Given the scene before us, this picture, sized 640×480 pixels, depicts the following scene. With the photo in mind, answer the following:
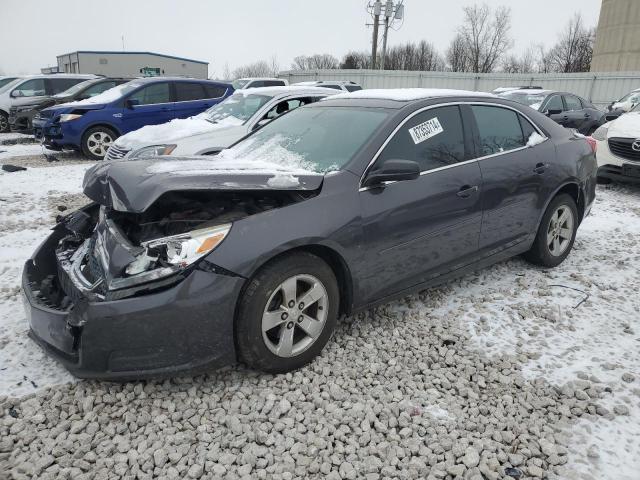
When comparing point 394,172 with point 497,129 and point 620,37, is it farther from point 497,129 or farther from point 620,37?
point 620,37

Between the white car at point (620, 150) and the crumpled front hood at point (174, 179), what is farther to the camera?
the white car at point (620, 150)

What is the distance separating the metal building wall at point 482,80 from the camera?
973 inches

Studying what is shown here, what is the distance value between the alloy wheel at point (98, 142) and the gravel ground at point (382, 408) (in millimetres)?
7395

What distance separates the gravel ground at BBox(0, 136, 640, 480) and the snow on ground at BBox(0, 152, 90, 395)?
0.6 inches

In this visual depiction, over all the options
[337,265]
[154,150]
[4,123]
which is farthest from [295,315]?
[4,123]

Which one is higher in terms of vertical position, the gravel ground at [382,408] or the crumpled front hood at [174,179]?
the crumpled front hood at [174,179]

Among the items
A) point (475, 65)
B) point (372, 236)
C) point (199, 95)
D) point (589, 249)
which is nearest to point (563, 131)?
point (589, 249)

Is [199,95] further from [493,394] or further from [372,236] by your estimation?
[493,394]

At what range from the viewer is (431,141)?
3.47 meters

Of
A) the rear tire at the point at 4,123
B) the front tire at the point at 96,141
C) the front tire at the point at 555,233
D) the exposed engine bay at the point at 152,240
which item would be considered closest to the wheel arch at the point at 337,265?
the exposed engine bay at the point at 152,240

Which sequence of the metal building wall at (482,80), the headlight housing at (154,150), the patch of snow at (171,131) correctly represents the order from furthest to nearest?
the metal building wall at (482,80) → the patch of snow at (171,131) → the headlight housing at (154,150)

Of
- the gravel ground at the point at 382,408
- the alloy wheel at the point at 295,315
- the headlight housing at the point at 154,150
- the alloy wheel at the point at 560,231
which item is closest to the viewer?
the gravel ground at the point at 382,408

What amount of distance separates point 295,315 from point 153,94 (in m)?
9.10

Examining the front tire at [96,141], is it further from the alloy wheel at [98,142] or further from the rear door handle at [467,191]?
the rear door handle at [467,191]
